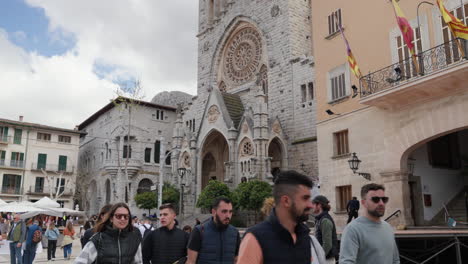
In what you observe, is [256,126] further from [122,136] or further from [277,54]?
[122,136]

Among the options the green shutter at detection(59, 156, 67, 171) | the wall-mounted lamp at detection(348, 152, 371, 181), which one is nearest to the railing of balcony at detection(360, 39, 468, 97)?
the wall-mounted lamp at detection(348, 152, 371, 181)

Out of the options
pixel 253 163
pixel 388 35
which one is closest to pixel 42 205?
pixel 253 163

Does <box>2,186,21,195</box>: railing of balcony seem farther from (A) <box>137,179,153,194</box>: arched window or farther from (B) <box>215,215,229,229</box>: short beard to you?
(B) <box>215,215,229,229</box>: short beard

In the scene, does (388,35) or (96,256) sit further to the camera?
(388,35)

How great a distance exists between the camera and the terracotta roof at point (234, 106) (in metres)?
32.5

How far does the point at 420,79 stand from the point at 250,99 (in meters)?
22.0

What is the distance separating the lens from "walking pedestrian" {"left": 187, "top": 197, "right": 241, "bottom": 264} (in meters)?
5.34

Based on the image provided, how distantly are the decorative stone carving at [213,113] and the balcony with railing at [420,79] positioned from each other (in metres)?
17.6

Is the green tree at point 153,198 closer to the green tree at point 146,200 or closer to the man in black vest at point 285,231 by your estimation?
the green tree at point 146,200

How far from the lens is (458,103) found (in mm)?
12961

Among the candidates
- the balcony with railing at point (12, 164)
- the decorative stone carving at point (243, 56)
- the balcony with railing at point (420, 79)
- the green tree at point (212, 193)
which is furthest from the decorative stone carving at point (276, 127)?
the balcony with railing at point (12, 164)

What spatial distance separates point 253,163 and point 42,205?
13.3 meters

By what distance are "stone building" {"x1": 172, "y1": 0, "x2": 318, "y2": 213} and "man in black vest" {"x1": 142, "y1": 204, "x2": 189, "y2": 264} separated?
2129 cm

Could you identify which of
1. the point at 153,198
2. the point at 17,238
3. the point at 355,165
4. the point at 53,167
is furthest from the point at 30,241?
the point at 53,167
